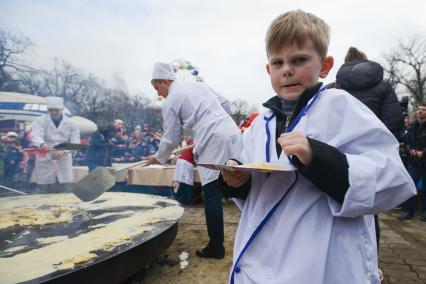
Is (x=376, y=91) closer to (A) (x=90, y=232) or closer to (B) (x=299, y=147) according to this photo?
(B) (x=299, y=147)

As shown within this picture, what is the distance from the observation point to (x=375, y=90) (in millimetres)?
2650

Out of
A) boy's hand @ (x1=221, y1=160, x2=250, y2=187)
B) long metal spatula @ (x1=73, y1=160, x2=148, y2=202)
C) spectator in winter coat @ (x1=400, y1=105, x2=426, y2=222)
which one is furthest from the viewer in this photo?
spectator in winter coat @ (x1=400, y1=105, x2=426, y2=222)

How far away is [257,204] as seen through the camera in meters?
1.13

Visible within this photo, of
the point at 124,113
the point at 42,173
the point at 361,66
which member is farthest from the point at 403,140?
the point at 124,113

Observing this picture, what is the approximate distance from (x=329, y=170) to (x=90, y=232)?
6.80ft

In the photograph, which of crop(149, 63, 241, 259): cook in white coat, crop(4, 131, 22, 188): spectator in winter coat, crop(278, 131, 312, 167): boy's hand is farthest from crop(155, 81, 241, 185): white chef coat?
crop(4, 131, 22, 188): spectator in winter coat

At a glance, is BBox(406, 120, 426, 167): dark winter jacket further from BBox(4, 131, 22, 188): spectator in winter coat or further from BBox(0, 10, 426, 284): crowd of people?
BBox(4, 131, 22, 188): spectator in winter coat

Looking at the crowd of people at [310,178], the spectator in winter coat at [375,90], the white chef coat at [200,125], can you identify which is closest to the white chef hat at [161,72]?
the white chef coat at [200,125]

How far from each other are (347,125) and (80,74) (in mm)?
19993

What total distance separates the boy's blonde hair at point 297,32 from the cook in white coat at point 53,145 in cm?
510

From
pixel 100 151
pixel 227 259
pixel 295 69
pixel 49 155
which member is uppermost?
pixel 295 69

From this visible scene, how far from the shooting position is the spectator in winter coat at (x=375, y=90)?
8.62ft

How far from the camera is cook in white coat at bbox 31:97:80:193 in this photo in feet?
17.1

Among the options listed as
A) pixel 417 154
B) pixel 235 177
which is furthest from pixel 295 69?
pixel 417 154
